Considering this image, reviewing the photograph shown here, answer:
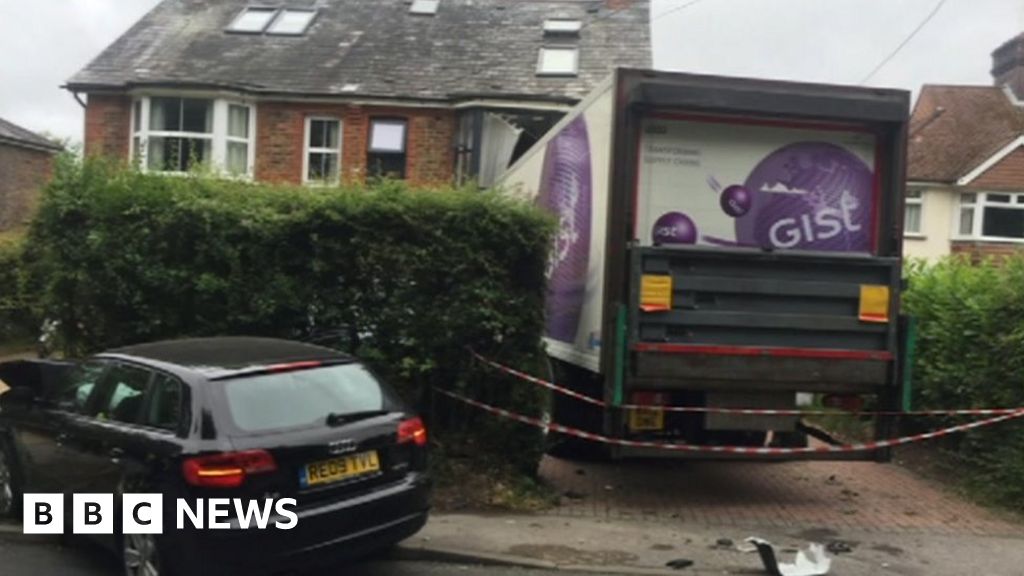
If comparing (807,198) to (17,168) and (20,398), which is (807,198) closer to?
(20,398)

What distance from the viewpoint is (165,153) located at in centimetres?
2203

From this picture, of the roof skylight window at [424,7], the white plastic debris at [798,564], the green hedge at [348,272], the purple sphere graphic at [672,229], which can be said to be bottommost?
the white plastic debris at [798,564]

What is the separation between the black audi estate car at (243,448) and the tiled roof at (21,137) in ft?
78.1

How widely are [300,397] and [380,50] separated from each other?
19.8 m

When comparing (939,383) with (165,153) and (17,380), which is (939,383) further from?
(165,153)

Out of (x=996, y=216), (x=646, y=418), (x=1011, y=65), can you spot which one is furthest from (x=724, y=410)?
(x=1011, y=65)

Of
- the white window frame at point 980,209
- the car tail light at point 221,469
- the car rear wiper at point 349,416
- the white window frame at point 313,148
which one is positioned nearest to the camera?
the car tail light at point 221,469

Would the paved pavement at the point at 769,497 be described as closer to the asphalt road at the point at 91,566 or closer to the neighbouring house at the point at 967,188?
the asphalt road at the point at 91,566

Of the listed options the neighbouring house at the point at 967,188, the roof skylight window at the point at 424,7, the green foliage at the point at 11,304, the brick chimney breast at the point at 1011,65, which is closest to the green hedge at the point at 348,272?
the green foliage at the point at 11,304

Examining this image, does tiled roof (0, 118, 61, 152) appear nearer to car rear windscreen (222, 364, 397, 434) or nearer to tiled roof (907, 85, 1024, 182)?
car rear windscreen (222, 364, 397, 434)

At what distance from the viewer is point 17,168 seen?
91.6 ft

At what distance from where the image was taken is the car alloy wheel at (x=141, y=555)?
16.1 feet

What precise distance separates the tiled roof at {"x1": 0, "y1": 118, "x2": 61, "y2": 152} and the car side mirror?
22743mm

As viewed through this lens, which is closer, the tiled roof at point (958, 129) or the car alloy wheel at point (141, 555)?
the car alloy wheel at point (141, 555)
